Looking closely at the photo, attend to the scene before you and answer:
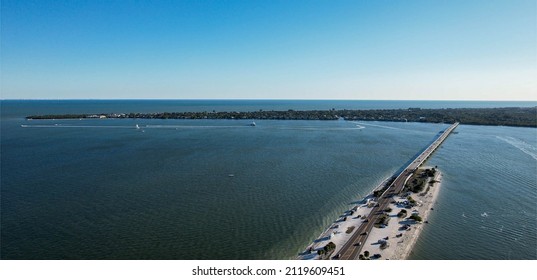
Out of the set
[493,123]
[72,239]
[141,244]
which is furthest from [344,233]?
[493,123]

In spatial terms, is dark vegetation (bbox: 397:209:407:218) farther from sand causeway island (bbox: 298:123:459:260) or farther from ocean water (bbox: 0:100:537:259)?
ocean water (bbox: 0:100:537:259)

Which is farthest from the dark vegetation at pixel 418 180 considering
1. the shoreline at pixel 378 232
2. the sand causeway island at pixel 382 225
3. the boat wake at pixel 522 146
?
the boat wake at pixel 522 146

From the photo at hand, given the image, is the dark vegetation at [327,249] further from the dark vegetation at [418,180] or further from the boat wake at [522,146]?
the boat wake at [522,146]

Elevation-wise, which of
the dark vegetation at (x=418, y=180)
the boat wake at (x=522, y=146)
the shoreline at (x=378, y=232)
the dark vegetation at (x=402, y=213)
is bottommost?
the shoreline at (x=378, y=232)

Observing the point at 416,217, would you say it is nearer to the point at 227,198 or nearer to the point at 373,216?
the point at 373,216

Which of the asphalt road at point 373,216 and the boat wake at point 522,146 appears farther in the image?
the boat wake at point 522,146

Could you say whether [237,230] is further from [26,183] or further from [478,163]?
[478,163]

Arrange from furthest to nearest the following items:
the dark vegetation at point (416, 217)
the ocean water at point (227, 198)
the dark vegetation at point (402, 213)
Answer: the dark vegetation at point (402, 213)
the dark vegetation at point (416, 217)
the ocean water at point (227, 198)
